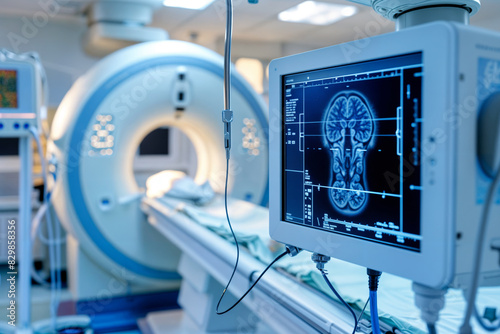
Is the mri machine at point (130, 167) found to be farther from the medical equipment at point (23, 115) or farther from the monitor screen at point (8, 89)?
the monitor screen at point (8, 89)

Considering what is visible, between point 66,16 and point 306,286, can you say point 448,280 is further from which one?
point 66,16

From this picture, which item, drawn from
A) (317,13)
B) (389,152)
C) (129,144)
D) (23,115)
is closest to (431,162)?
(389,152)

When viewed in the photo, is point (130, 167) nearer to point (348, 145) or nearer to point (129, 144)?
point (129, 144)

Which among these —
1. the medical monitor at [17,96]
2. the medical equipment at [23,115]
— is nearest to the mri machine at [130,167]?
the medical equipment at [23,115]

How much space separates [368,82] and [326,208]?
0.69 ft

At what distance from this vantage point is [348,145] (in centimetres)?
78

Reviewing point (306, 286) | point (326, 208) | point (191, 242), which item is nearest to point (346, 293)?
point (306, 286)

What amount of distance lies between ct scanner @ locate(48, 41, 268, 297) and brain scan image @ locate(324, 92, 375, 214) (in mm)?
1977

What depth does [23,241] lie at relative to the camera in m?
2.21

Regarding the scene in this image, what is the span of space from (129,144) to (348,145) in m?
2.07

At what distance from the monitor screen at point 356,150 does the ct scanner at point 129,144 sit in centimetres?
186

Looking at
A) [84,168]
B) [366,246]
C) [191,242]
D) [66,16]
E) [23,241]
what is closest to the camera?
[366,246]

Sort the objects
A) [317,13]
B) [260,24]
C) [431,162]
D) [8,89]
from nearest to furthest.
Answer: [431,162] < [8,89] < [317,13] < [260,24]

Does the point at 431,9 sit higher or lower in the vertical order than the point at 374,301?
higher
